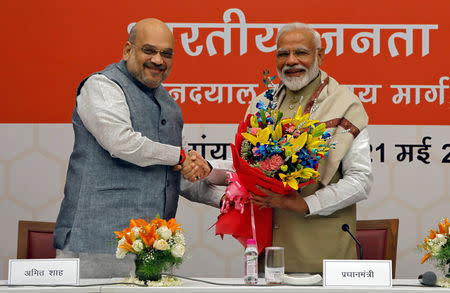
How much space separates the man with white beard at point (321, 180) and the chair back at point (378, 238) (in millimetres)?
496

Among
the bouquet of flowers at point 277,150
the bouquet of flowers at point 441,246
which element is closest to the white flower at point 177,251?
the bouquet of flowers at point 277,150

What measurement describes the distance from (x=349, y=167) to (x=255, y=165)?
0.53m

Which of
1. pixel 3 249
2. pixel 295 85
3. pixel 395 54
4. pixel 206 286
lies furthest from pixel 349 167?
pixel 3 249

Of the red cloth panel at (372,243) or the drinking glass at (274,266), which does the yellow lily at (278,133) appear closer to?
the drinking glass at (274,266)

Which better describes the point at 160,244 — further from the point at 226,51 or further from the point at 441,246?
the point at 226,51

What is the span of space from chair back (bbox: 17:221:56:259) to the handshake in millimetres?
872

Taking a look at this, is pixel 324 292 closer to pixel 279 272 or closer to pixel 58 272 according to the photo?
pixel 279 272

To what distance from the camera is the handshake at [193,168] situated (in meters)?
2.92

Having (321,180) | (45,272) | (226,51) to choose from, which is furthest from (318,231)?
(226,51)

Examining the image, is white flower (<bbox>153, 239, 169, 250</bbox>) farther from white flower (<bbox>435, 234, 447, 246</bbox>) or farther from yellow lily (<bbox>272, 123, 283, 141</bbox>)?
white flower (<bbox>435, 234, 447, 246</bbox>)

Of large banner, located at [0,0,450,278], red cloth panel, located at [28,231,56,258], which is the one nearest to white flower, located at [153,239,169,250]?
red cloth panel, located at [28,231,56,258]

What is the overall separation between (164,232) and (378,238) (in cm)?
154

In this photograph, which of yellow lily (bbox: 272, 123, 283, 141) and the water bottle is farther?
yellow lily (bbox: 272, 123, 283, 141)

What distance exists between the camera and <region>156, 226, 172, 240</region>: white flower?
2.21m
